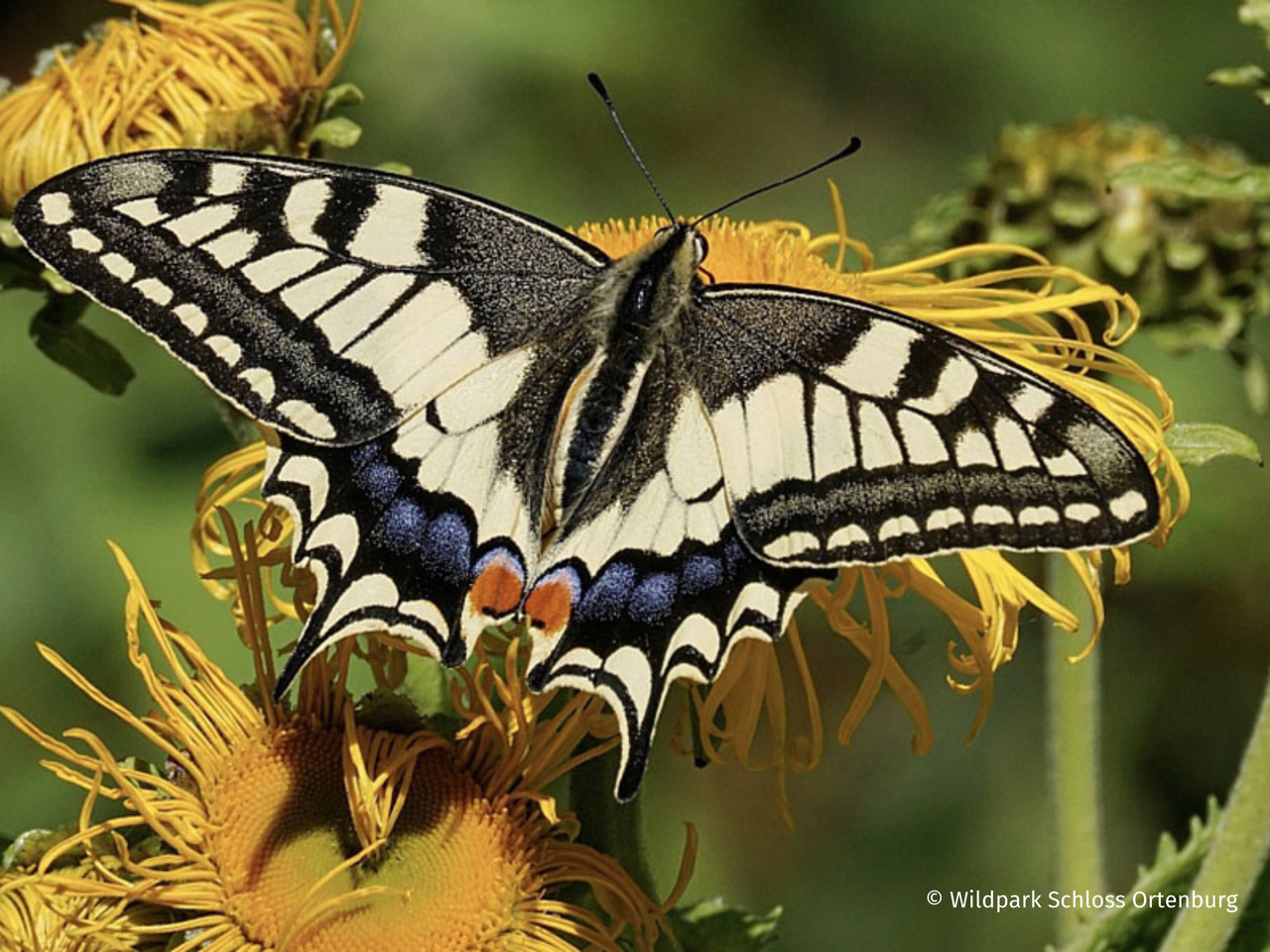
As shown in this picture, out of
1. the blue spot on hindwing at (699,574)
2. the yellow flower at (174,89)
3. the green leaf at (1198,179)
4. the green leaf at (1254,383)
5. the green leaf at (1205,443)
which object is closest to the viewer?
the blue spot on hindwing at (699,574)

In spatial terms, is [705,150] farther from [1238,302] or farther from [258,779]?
[258,779]

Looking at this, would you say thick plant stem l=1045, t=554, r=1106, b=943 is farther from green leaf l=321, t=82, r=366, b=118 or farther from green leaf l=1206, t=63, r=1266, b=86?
green leaf l=321, t=82, r=366, b=118

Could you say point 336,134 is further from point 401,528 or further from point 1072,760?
point 1072,760

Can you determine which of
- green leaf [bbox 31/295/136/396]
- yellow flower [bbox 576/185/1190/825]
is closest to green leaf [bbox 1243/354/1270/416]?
yellow flower [bbox 576/185/1190/825]

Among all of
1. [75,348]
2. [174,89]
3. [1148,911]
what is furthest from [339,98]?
[1148,911]

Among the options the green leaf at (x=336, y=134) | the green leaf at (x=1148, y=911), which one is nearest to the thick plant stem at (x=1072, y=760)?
the green leaf at (x=1148, y=911)


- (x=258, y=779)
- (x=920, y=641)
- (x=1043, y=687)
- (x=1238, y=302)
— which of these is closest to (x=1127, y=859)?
(x=1043, y=687)

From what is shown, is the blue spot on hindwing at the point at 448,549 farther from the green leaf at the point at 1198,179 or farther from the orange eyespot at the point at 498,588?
the green leaf at the point at 1198,179
